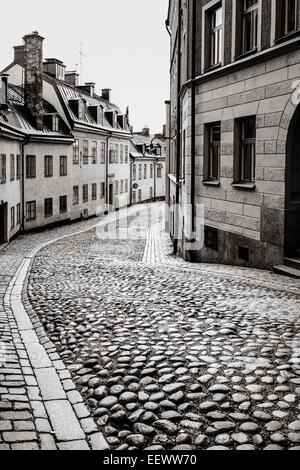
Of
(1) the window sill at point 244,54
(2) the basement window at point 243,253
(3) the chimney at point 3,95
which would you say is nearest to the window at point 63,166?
(3) the chimney at point 3,95

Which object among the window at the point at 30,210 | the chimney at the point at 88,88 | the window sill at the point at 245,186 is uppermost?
the chimney at the point at 88,88

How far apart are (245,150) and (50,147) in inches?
910

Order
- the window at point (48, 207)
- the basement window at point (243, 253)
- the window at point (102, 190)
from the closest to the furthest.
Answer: the basement window at point (243, 253)
the window at point (48, 207)
the window at point (102, 190)

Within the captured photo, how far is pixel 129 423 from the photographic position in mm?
5207

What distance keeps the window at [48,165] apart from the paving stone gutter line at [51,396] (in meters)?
26.5

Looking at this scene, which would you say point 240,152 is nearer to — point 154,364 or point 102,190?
point 154,364

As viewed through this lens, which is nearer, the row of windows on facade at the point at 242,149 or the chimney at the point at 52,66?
the row of windows on facade at the point at 242,149

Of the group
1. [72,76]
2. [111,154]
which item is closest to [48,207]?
[111,154]

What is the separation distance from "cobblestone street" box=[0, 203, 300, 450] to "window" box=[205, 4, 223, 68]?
6.86m

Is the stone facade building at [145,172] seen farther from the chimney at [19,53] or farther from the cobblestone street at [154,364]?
the cobblestone street at [154,364]

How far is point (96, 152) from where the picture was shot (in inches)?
1831

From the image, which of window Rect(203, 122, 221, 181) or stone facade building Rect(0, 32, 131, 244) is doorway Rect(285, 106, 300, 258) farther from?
stone facade building Rect(0, 32, 131, 244)

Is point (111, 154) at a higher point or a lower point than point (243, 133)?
higher

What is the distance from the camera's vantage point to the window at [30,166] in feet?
107
